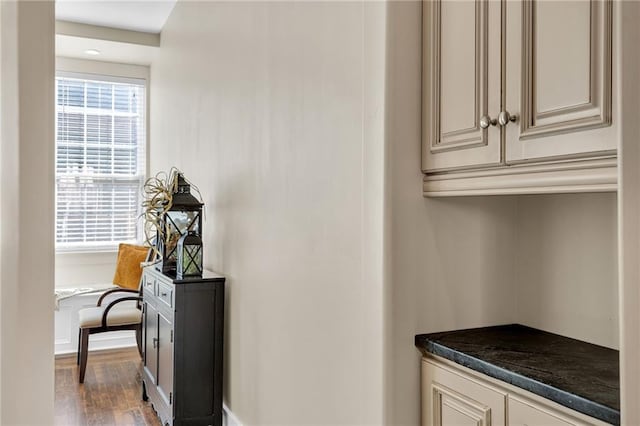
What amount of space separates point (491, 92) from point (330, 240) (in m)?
0.84

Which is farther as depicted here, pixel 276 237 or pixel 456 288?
pixel 276 237

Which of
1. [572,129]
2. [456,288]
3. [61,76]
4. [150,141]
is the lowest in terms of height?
[456,288]

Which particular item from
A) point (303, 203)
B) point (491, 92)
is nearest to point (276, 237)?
point (303, 203)

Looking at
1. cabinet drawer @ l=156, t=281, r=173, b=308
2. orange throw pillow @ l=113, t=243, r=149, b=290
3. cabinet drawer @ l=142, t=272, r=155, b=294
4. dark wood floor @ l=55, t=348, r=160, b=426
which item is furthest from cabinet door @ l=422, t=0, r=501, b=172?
orange throw pillow @ l=113, t=243, r=149, b=290

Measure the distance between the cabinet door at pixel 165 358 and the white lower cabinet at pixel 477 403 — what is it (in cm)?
173

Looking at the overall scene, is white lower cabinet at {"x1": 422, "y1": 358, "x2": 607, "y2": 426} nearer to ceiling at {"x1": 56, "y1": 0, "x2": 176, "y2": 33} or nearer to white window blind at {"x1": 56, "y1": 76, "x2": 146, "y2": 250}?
ceiling at {"x1": 56, "y1": 0, "x2": 176, "y2": 33}

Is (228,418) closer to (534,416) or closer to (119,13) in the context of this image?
(534,416)

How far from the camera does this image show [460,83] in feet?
4.82

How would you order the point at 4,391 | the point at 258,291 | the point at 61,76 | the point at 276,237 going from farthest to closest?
the point at 61,76 → the point at 258,291 → the point at 276,237 → the point at 4,391

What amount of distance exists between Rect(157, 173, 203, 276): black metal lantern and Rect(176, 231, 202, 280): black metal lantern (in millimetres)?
113

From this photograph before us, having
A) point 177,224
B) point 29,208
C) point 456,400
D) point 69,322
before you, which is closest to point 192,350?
point 177,224

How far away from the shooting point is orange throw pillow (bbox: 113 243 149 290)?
15.4 ft

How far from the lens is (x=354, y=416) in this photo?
5.91 ft

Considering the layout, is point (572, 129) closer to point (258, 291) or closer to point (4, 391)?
point (4, 391)
